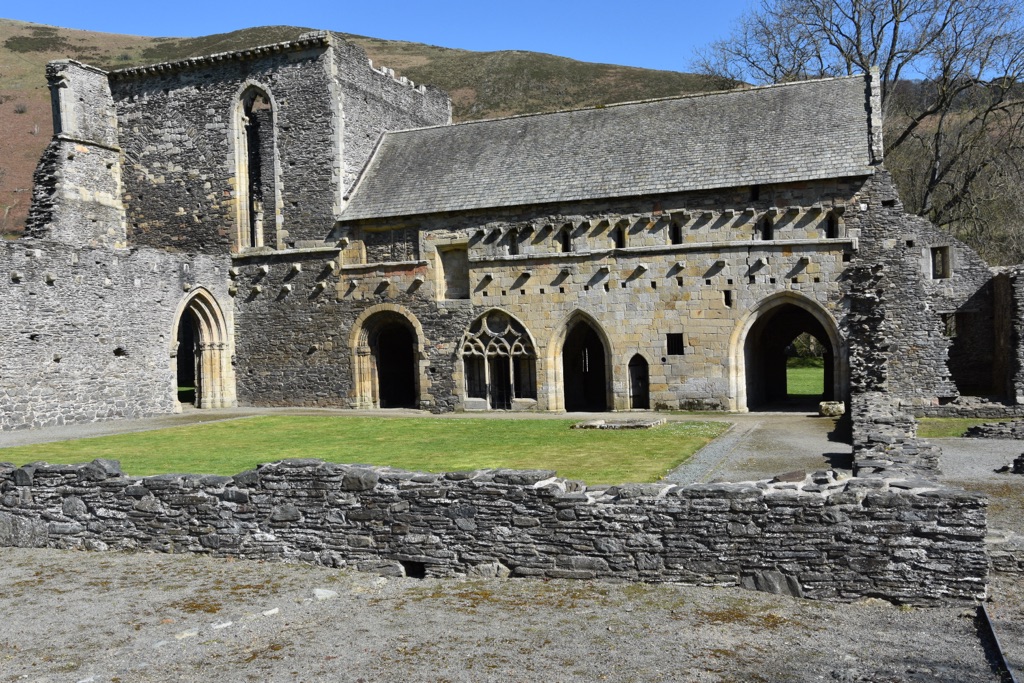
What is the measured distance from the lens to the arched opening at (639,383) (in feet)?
76.1

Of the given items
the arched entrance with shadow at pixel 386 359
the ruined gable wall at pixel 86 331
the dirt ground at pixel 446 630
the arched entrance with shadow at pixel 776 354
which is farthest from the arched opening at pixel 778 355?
the ruined gable wall at pixel 86 331

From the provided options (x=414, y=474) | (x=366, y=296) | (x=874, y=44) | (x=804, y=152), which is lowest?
(x=414, y=474)

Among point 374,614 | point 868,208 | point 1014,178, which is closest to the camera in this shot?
point 374,614

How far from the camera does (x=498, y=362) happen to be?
24.5 meters

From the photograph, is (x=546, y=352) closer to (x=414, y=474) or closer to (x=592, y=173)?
(x=592, y=173)

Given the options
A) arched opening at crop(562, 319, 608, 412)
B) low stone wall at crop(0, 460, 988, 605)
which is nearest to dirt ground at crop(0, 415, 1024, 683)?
low stone wall at crop(0, 460, 988, 605)

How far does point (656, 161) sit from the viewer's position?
76.3 ft

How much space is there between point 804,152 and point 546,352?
7.83 metres

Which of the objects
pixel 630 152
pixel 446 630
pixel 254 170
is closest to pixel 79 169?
pixel 254 170

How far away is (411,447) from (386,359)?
459 inches

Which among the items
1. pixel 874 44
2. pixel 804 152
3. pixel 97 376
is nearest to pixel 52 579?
pixel 97 376

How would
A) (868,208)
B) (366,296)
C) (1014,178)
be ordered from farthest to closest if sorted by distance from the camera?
(1014,178)
(366,296)
(868,208)

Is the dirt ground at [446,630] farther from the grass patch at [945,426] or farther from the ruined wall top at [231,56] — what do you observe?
the ruined wall top at [231,56]

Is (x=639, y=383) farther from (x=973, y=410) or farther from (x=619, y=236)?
(x=973, y=410)
